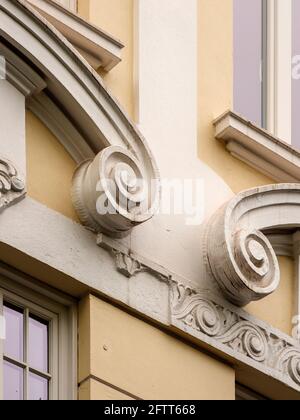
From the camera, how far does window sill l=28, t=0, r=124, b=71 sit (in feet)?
49.3

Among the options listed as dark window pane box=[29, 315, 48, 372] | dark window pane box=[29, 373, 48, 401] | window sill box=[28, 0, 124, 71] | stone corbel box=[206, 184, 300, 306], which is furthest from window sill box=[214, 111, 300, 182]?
dark window pane box=[29, 373, 48, 401]

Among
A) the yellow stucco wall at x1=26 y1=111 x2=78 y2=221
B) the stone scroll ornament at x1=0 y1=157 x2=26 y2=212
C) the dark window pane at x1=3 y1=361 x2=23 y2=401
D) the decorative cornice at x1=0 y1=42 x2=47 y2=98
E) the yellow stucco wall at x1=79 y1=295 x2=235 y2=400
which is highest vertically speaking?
the decorative cornice at x1=0 y1=42 x2=47 y2=98

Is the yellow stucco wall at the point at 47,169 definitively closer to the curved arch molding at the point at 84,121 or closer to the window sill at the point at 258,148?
the curved arch molding at the point at 84,121

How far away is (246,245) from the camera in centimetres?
1520

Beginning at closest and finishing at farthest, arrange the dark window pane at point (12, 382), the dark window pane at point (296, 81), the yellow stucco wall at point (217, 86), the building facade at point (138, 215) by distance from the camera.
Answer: the dark window pane at point (12, 382) → the building facade at point (138, 215) → the yellow stucco wall at point (217, 86) → the dark window pane at point (296, 81)

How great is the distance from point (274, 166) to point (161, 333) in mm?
1664

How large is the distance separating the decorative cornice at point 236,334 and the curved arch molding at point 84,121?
57 cm

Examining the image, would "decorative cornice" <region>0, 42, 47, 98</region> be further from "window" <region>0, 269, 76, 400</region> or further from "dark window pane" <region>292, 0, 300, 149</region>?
"dark window pane" <region>292, 0, 300, 149</region>

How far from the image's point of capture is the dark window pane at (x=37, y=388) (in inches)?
561

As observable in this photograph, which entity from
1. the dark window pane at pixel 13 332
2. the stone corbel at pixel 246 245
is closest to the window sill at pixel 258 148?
the stone corbel at pixel 246 245

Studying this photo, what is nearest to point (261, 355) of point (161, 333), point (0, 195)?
point (161, 333)

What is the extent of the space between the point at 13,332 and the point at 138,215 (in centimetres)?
99

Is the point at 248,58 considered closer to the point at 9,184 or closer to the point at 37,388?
the point at 9,184

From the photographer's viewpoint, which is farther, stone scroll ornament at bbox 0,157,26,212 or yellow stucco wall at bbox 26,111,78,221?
yellow stucco wall at bbox 26,111,78,221
